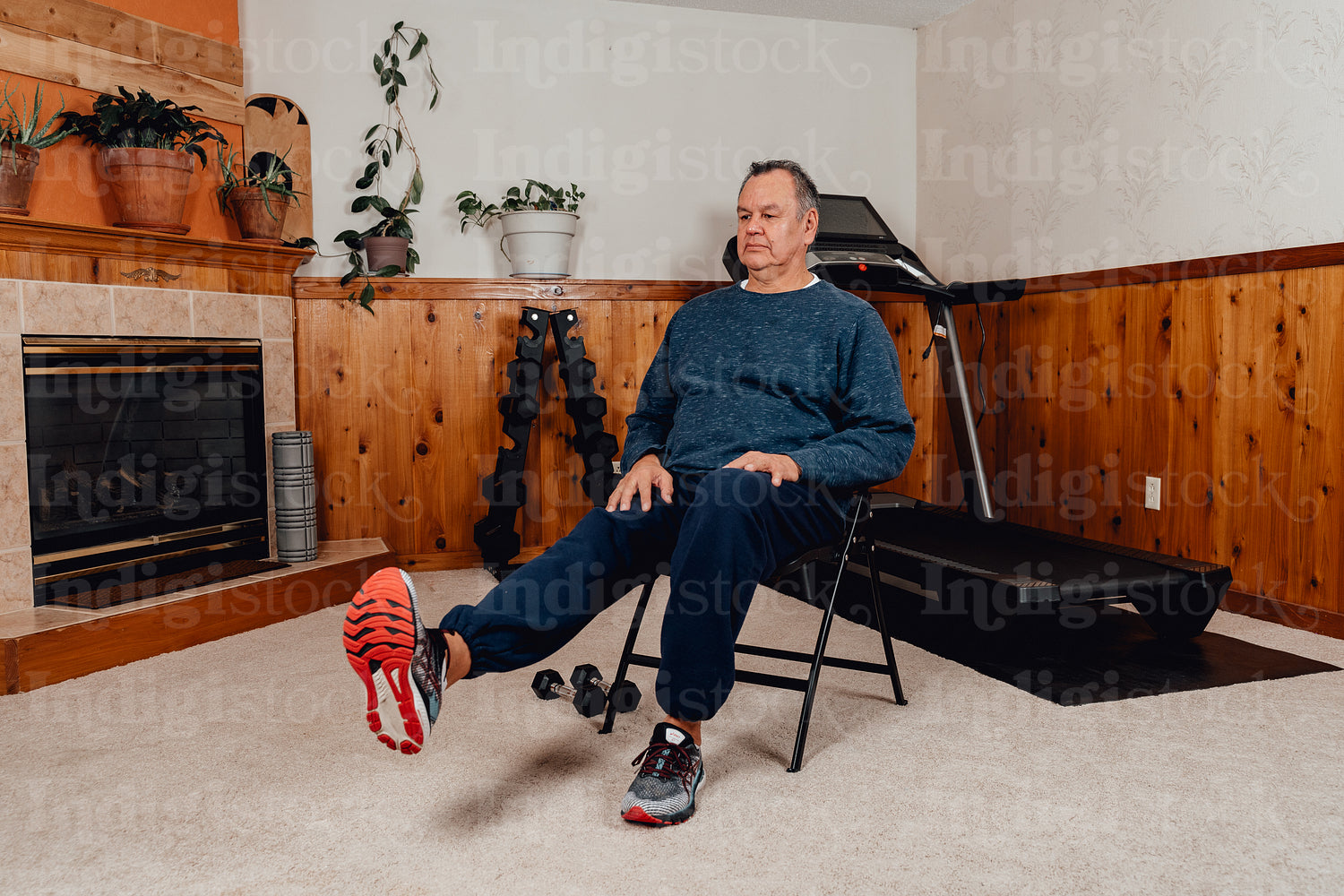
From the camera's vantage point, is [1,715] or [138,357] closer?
[1,715]

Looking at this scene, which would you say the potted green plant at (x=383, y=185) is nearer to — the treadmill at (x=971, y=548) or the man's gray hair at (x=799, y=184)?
the treadmill at (x=971, y=548)

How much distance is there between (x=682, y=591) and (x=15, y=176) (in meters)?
2.09

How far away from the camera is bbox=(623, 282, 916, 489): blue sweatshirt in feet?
5.66

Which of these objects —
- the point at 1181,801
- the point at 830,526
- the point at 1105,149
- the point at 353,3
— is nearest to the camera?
the point at 1181,801

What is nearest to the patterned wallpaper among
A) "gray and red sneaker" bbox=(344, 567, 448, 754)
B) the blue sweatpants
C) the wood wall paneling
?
the blue sweatpants

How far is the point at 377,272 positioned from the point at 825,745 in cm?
239

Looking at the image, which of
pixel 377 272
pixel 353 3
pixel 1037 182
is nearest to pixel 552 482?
pixel 377 272

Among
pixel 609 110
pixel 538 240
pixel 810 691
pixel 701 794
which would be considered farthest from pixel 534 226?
pixel 701 794

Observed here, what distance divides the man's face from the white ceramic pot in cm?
168

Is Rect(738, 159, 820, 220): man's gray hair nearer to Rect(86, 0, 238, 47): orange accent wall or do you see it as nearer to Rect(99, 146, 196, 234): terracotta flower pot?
Rect(99, 146, 196, 234): terracotta flower pot

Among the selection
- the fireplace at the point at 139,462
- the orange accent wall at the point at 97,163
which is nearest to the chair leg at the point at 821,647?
the fireplace at the point at 139,462

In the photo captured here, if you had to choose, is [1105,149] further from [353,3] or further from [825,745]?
[353,3]

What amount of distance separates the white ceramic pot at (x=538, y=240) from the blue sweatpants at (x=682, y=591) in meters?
2.05

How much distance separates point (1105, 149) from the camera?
3.24 m
